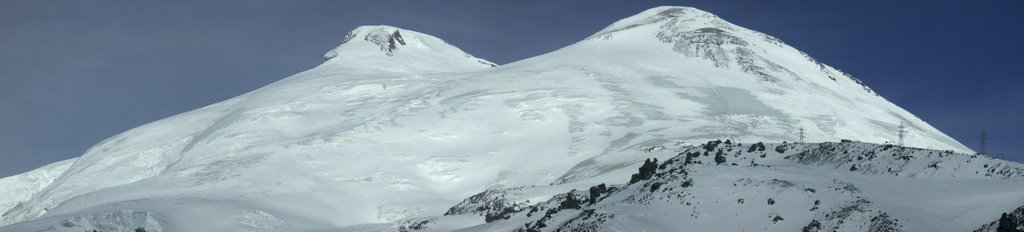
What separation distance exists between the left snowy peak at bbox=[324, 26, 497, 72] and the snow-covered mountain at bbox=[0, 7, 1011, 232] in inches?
226

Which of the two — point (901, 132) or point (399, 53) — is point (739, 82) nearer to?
point (901, 132)

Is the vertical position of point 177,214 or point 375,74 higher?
point 375,74

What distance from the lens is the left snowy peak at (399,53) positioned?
153500mm

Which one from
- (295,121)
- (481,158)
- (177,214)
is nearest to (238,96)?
(295,121)

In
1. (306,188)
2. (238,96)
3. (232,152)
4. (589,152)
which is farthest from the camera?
(238,96)

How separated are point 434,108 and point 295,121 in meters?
14.0

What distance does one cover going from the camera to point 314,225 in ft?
211

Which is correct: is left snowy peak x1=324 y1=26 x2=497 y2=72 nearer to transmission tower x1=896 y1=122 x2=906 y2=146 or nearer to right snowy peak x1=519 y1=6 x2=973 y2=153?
right snowy peak x1=519 y1=6 x2=973 y2=153

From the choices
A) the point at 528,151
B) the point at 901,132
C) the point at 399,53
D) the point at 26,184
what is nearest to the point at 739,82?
the point at 901,132

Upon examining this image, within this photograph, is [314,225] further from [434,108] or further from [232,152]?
[434,108]

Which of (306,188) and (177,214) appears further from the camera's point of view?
(306,188)

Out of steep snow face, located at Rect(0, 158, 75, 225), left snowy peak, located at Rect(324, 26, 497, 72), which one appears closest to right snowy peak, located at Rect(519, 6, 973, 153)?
left snowy peak, located at Rect(324, 26, 497, 72)

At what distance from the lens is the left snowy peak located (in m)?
154

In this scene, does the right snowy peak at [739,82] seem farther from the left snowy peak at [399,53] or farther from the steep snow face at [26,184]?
the steep snow face at [26,184]
